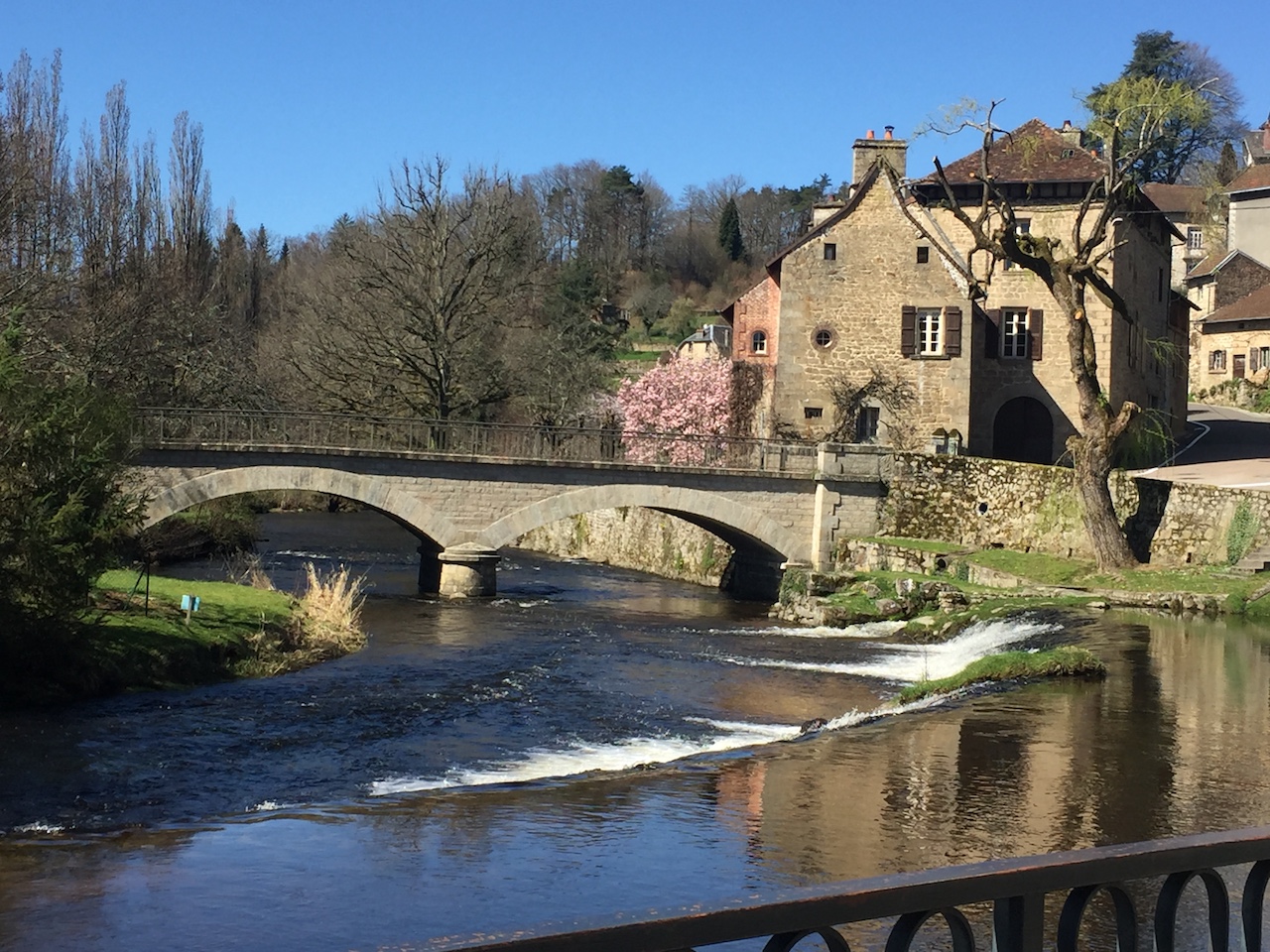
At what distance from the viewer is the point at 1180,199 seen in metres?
80.9

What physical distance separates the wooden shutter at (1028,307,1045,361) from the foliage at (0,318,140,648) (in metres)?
30.4

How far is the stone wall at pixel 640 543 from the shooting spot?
4022cm

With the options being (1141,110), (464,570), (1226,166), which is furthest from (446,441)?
(1226,166)

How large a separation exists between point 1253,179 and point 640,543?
4225 cm

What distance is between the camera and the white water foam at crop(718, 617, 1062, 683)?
21.8 meters

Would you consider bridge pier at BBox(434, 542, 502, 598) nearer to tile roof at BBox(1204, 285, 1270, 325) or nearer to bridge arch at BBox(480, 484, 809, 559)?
bridge arch at BBox(480, 484, 809, 559)

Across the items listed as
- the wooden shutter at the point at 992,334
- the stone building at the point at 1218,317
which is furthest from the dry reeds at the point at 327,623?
the stone building at the point at 1218,317

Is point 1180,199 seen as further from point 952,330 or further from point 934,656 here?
point 934,656

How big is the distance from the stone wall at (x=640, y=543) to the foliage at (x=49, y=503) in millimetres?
24278

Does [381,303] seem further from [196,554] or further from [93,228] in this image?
[196,554]

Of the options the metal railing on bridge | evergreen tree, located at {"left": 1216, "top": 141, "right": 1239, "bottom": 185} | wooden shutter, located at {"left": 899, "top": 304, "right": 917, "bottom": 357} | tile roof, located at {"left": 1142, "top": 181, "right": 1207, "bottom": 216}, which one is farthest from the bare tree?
evergreen tree, located at {"left": 1216, "top": 141, "right": 1239, "bottom": 185}

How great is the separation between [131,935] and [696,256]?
101 m

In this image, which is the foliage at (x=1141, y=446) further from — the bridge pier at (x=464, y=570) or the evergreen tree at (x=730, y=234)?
the evergreen tree at (x=730, y=234)

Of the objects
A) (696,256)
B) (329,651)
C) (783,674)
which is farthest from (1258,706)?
(696,256)
